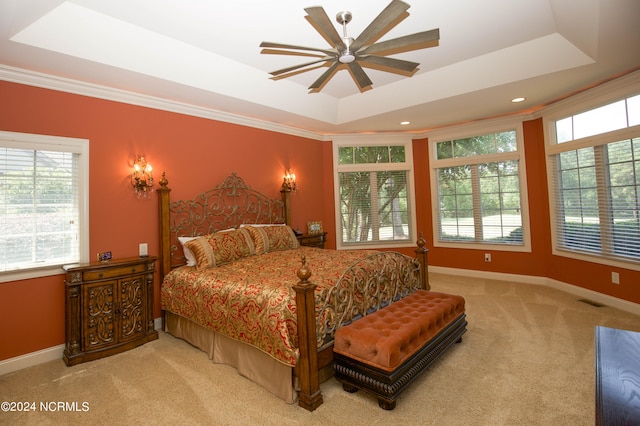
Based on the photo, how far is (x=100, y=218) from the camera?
3.42 metres

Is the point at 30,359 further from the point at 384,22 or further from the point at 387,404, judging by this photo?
the point at 384,22

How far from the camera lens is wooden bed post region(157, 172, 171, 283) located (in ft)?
12.3

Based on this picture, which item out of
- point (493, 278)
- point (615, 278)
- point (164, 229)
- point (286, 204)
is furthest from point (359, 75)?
point (493, 278)

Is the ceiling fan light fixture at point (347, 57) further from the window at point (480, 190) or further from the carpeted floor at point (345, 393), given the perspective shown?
the window at point (480, 190)

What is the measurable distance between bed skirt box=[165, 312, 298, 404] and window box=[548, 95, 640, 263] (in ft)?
14.6

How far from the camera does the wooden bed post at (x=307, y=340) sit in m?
2.17

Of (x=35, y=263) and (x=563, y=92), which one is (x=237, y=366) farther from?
(x=563, y=92)

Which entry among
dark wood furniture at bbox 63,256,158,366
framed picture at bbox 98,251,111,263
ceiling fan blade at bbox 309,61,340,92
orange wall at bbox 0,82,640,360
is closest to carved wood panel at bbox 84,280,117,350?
dark wood furniture at bbox 63,256,158,366

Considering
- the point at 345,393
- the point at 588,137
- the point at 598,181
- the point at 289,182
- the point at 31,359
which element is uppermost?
the point at 588,137

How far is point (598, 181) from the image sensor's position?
4.16 m

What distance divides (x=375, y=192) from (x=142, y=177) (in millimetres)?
4248

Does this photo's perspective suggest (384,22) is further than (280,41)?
No

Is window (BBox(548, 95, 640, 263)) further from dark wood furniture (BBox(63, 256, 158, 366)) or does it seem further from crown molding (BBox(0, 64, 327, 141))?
dark wood furniture (BBox(63, 256, 158, 366))

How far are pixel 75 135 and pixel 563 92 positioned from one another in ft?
20.3
